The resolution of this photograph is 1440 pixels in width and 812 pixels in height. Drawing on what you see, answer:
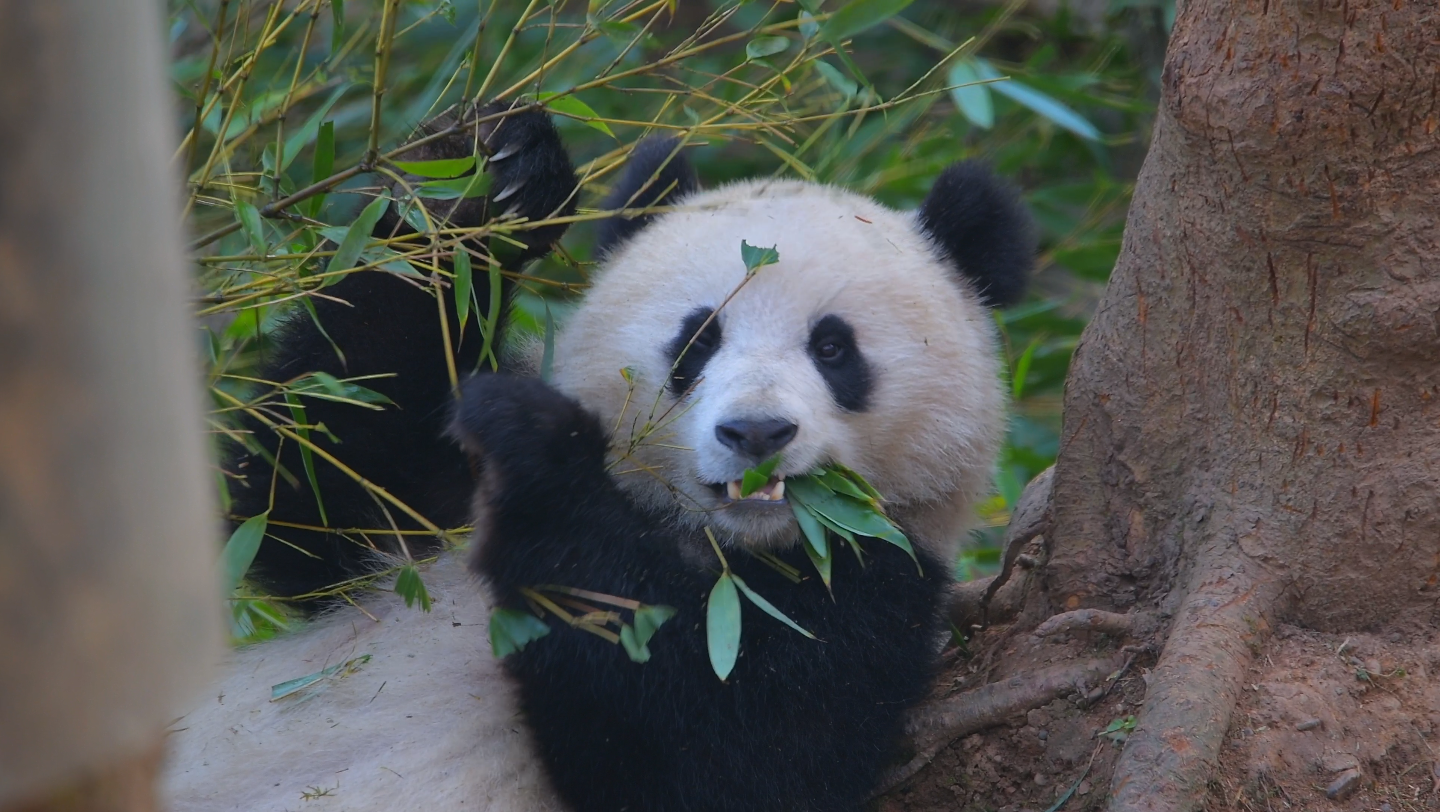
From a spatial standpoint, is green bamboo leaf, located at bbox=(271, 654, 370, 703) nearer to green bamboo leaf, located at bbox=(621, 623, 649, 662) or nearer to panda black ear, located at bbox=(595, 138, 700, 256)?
green bamboo leaf, located at bbox=(621, 623, 649, 662)

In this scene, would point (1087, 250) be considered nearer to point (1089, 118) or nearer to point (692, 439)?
point (1089, 118)

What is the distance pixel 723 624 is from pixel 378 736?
0.75 m

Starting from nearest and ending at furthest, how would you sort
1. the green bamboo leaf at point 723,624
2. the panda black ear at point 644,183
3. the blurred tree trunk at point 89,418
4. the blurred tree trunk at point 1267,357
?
the blurred tree trunk at point 89,418 < the blurred tree trunk at point 1267,357 < the green bamboo leaf at point 723,624 < the panda black ear at point 644,183

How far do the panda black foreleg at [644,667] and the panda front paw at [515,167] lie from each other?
0.50 metres

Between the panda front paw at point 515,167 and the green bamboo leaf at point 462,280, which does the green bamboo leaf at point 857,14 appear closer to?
the panda front paw at point 515,167

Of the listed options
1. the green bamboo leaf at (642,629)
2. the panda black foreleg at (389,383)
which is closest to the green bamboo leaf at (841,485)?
the green bamboo leaf at (642,629)

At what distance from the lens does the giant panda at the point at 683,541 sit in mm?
2152

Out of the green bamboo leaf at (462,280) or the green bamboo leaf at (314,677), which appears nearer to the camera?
the green bamboo leaf at (462,280)

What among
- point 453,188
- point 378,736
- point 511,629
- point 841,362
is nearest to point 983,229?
point 841,362

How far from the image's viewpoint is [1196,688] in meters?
1.89

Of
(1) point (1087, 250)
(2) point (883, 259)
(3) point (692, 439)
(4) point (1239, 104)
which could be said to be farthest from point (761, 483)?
(1) point (1087, 250)

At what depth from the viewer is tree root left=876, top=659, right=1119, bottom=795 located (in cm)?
216

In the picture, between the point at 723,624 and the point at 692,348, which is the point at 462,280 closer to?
the point at 692,348

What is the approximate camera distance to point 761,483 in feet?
6.77
